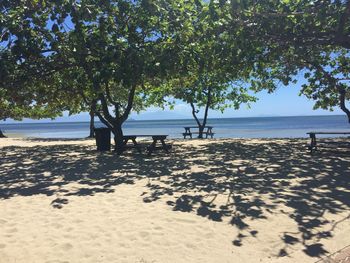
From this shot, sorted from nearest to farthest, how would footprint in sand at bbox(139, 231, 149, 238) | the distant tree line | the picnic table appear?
footprint in sand at bbox(139, 231, 149, 238) → the distant tree line → the picnic table

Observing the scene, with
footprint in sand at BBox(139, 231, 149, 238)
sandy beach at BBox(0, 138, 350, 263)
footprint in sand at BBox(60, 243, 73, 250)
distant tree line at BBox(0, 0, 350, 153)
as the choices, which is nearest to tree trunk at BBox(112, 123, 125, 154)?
distant tree line at BBox(0, 0, 350, 153)

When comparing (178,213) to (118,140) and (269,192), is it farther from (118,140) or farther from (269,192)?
(118,140)

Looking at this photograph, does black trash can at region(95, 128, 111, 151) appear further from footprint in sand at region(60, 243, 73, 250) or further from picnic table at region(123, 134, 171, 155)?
footprint in sand at region(60, 243, 73, 250)

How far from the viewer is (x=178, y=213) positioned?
21.6 feet

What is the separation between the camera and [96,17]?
12383 millimetres

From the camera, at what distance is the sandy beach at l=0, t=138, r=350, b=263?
4879 mm

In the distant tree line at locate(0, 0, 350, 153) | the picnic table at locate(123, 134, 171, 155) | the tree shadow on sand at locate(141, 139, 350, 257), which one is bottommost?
the tree shadow on sand at locate(141, 139, 350, 257)

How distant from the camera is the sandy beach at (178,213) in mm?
4879

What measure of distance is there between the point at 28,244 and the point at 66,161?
9.13m

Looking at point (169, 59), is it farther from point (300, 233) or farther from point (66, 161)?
point (300, 233)

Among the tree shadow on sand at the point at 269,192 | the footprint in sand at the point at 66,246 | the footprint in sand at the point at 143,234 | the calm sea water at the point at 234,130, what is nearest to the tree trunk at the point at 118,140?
the tree shadow on sand at the point at 269,192

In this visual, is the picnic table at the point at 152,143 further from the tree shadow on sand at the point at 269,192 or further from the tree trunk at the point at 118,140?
the tree shadow on sand at the point at 269,192

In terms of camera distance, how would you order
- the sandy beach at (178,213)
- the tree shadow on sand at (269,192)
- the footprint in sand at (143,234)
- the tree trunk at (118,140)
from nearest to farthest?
the sandy beach at (178,213), the footprint in sand at (143,234), the tree shadow on sand at (269,192), the tree trunk at (118,140)

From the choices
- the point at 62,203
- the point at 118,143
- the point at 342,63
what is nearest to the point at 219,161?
the point at 118,143
